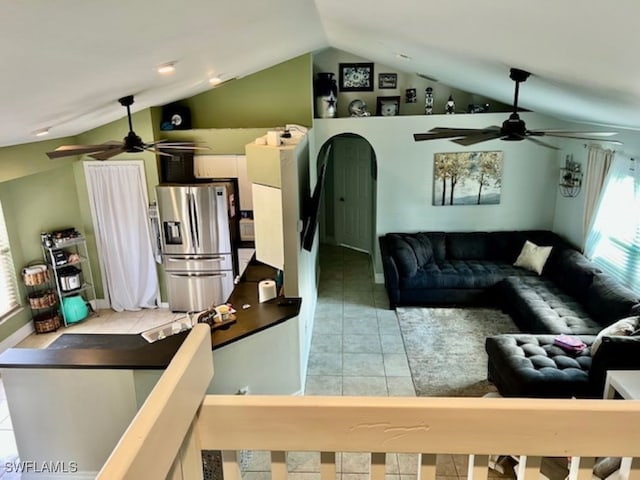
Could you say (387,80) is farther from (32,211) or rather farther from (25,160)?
(32,211)

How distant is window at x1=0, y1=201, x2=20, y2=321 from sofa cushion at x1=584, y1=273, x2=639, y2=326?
21.7 ft

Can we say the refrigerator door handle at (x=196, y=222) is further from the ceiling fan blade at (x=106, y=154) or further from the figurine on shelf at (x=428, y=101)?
the figurine on shelf at (x=428, y=101)

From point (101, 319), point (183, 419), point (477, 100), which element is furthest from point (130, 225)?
point (183, 419)

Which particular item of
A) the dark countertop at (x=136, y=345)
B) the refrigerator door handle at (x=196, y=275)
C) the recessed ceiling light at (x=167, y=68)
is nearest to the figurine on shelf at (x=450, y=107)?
the refrigerator door handle at (x=196, y=275)

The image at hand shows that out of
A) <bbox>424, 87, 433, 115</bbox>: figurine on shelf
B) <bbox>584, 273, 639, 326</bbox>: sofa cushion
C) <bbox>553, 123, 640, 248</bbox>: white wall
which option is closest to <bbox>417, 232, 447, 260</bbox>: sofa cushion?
<bbox>553, 123, 640, 248</bbox>: white wall

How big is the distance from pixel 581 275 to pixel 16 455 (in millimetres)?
5897

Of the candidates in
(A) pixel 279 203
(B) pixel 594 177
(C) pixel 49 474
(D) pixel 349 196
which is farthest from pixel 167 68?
(D) pixel 349 196

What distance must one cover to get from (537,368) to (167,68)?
3868 mm

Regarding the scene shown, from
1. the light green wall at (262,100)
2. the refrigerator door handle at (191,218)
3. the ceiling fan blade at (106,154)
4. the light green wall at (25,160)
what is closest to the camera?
the ceiling fan blade at (106,154)

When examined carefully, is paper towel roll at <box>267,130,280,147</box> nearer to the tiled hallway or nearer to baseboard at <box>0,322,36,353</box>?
the tiled hallway

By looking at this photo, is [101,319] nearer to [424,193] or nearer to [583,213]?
[424,193]

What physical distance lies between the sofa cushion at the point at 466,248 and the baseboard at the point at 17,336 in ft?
18.4

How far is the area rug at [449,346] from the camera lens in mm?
4500

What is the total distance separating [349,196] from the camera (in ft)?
27.8
